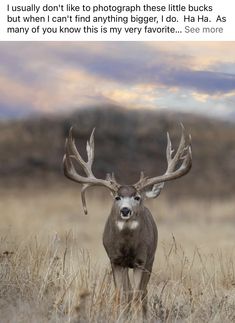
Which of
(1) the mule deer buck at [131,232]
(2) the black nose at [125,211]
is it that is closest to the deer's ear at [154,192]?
(1) the mule deer buck at [131,232]

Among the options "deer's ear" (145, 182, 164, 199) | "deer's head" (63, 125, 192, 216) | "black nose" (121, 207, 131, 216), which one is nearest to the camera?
"black nose" (121, 207, 131, 216)

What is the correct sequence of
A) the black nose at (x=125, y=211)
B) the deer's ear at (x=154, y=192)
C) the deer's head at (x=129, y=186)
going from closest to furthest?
the black nose at (x=125, y=211), the deer's head at (x=129, y=186), the deer's ear at (x=154, y=192)

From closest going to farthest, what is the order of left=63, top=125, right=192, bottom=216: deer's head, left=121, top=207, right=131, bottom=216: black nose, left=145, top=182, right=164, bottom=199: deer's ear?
1. left=121, top=207, right=131, bottom=216: black nose
2. left=63, top=125, right=192, bottom=216: deer's head
3. left=145, top=182, right=164, bottom=199: deer's ear

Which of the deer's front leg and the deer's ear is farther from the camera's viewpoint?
the deer's ear

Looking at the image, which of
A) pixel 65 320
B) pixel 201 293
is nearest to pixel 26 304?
pixel 65 320

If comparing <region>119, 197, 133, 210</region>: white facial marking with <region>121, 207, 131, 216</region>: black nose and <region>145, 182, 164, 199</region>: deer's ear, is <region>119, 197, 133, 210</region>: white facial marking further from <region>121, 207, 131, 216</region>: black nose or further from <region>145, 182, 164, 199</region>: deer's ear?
<region>145, 182, 164, 199</region>: deer's ear

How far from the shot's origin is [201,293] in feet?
26.6

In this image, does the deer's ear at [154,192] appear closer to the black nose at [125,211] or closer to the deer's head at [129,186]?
the deer's head at [129,186]

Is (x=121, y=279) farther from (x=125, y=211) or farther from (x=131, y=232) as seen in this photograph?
(x=125, y=211)

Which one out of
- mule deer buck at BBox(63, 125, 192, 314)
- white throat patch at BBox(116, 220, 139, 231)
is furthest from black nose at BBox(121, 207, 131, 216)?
white throat patch at BBox(116, 220, 139, 231)

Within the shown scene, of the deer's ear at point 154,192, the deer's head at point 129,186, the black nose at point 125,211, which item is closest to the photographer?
the black nose at point 125,211

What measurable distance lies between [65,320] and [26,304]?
21.1 inches

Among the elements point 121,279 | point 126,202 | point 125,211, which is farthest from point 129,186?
point 121,279
